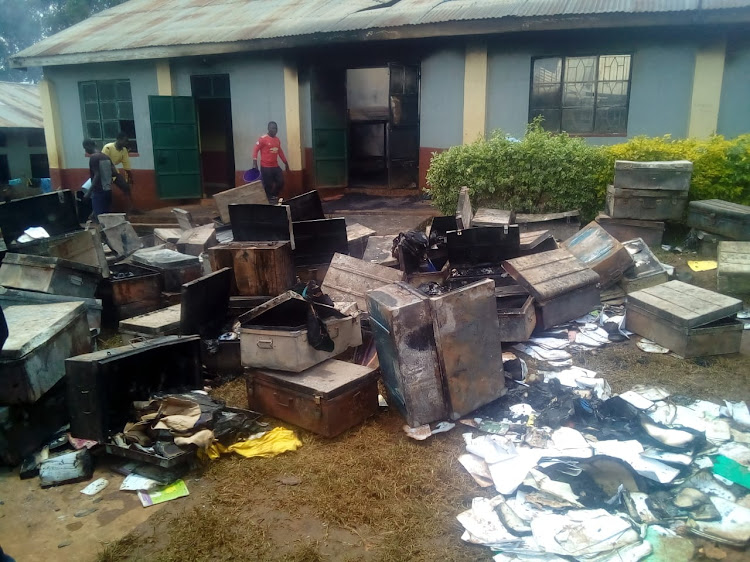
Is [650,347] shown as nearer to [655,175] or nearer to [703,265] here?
[703,265]

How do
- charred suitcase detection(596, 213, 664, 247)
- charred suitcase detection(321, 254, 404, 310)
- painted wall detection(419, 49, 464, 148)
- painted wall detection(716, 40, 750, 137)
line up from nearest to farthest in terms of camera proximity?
charred suitcase detection(321, 254, 404, 310)
charred suitcase detection(596, 213, 664, 247)
painted wall detection(716, 40, 750, 137)
painted wall detection(419, 49, 464, 148)

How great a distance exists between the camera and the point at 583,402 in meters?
4.54

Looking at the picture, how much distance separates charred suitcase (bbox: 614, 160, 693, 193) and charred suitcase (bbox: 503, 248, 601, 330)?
182cm

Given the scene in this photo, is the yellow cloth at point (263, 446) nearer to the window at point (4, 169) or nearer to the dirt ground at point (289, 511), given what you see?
the dirt ground at point (289, 511)

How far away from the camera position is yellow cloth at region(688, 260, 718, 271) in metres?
7.20

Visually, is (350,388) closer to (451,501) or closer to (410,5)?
(451,501)

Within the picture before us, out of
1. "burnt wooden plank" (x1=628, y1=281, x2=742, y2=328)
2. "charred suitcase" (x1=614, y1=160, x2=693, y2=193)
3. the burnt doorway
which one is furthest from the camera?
the burnt doorway

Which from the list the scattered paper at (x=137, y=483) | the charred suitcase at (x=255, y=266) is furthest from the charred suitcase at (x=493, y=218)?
the scattered paper at (x=137, y=483)

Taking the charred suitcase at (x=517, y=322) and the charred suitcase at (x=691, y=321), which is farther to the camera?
the charred suitcase at (x=517, y=322)

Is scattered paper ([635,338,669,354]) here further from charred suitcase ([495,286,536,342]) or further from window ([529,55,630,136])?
window ([529,55,630,136])

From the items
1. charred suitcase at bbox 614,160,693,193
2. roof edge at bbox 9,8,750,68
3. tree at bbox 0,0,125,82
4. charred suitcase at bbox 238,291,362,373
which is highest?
tree at bbox 0,0,125,82

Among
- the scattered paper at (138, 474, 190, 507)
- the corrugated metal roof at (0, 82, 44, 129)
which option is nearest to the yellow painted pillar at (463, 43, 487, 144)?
the scattered paper at (138, 474, 190, 507)

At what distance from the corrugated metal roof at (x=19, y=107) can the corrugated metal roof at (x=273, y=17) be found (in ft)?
15.6

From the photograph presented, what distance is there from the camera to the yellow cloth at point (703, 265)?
23.6 feet
